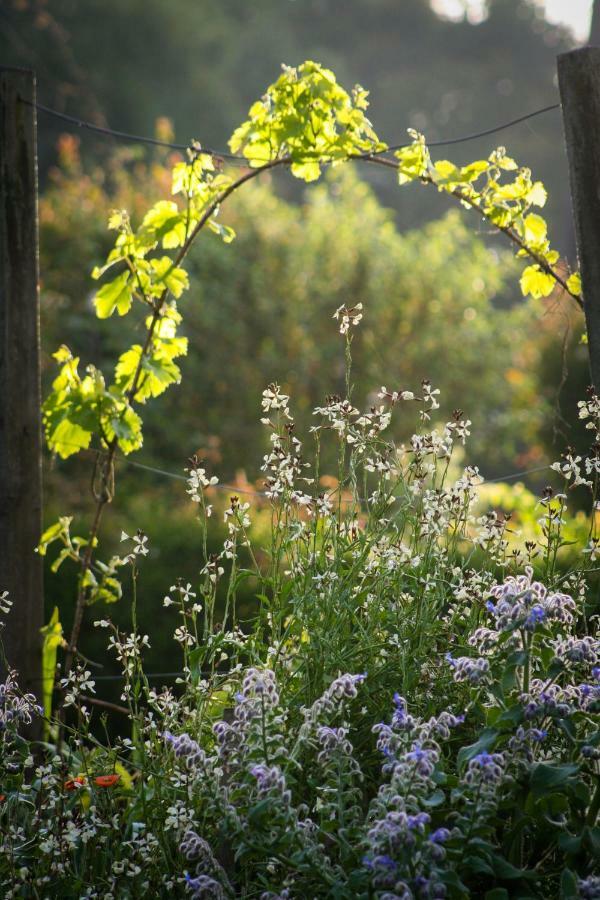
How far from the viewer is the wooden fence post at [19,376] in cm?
345

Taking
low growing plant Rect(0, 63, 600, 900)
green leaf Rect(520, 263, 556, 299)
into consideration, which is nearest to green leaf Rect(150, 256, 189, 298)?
low growing plant Rect(0, 63, 600, 900)

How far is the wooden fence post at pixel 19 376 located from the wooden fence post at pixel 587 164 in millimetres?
1781

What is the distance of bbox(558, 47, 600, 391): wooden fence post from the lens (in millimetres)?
3154

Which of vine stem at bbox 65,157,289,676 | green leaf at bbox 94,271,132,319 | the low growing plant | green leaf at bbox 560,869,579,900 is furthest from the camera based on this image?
green leaf at bbox 94,271,132,319

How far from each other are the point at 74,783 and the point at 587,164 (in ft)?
7.70

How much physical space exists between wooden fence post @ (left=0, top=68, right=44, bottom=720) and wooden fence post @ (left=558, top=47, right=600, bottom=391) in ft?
5.84

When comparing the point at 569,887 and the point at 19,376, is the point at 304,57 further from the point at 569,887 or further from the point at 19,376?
the point at 569,887

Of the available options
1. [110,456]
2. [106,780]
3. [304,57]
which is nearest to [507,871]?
[106,780]

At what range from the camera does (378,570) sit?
2.71 metres

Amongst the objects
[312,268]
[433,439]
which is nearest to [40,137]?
[312,268]

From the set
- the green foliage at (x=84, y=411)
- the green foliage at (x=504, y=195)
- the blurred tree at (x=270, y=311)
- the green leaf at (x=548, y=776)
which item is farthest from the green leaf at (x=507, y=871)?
the blurred tree at (x=270, y=311)

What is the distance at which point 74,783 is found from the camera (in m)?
2.65

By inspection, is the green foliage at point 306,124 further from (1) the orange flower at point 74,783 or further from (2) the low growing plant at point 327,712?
(1) the orange flower at point 74,783

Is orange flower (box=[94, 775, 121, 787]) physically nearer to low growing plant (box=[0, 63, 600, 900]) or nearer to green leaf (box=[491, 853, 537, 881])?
low growing plant (box=[0, 63, 600, 900])
